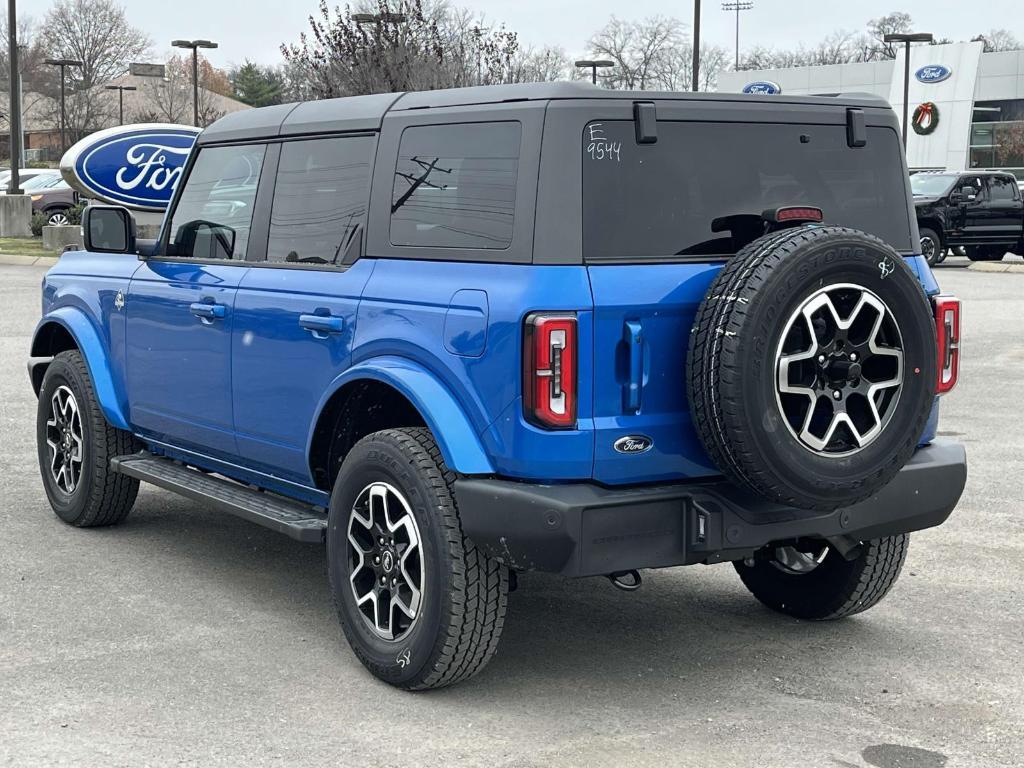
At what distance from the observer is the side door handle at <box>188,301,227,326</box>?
5.66 meters

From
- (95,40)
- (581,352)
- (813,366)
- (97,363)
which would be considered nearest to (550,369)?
(581,352)

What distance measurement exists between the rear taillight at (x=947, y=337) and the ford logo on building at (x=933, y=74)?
60.3 m

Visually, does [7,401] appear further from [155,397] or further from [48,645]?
[48,645]

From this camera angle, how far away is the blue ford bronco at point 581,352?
422 centimetres

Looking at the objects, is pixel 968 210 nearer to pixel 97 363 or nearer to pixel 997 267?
pixel 997 267

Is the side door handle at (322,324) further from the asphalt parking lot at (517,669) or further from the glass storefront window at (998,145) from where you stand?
the glass storefront window at (998,145)

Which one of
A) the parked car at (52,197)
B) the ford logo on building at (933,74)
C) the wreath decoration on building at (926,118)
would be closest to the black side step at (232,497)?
the parked car at (52,197)

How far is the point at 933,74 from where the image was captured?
6184 cm

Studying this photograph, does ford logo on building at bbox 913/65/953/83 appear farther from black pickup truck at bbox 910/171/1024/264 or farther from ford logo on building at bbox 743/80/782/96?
ford logo on building at bbox 743/80/782/96

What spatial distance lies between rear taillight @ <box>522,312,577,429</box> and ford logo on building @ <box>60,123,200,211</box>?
15634 mm

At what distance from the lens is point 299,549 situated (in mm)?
6617

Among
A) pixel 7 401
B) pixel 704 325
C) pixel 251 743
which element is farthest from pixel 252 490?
pixel 7 401

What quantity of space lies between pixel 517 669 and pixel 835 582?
51.3 inches

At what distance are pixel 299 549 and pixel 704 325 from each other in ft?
9.80
